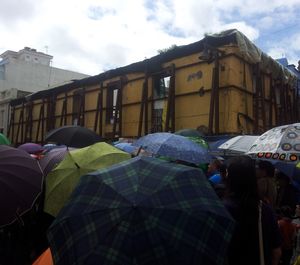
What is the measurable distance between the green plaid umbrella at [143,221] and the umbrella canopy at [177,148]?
11.9ft

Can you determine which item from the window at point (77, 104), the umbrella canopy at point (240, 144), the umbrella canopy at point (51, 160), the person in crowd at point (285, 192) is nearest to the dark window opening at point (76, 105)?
the window at point (77, 104)

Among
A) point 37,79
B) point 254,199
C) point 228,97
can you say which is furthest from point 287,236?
point 37,79

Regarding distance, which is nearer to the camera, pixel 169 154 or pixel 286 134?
pixel 286 134

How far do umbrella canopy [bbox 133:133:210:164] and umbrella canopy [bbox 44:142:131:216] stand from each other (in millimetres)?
1073

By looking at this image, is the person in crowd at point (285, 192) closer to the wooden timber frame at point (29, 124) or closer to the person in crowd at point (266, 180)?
the person in crowd at point (266, 180)

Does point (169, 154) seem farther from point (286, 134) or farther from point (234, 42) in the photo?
point (234, 42)

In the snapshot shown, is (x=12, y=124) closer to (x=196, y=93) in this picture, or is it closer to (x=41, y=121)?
(x=41, y=121)

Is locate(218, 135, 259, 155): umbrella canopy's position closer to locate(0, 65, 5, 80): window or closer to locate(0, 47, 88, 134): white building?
locate(0, 47, 88, 134): white building

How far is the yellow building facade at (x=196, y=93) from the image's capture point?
1271 cm

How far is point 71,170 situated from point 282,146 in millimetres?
2621

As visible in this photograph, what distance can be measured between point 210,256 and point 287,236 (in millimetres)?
3175

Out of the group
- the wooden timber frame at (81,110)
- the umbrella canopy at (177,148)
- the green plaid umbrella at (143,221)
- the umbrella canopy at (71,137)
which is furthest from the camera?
the wooden timber frame at (81,110)

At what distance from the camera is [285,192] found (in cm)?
609

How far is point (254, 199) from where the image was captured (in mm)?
2748
